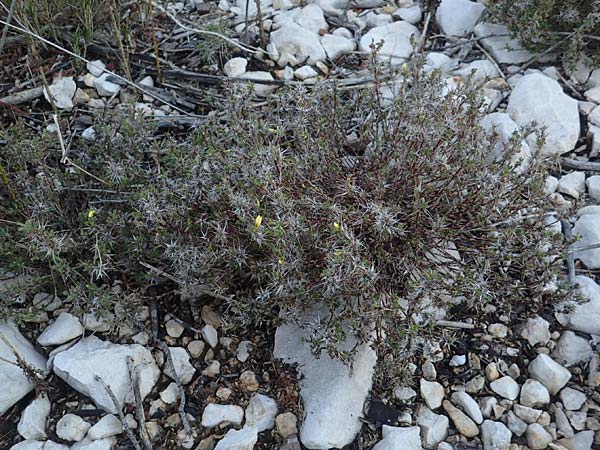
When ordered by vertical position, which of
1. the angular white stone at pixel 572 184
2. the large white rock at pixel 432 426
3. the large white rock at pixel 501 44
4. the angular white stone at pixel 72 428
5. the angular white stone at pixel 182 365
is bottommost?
the angular white stone at pixel 72 428

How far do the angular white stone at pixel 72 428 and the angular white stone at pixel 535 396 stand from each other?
1618 mm

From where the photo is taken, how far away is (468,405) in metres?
2.47

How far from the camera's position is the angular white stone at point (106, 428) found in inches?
95.3

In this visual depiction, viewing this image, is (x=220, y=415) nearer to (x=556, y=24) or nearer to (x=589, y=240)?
(x=589, y=240)

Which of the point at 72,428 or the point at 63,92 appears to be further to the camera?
the point at 63,92

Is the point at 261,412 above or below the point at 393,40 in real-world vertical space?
below

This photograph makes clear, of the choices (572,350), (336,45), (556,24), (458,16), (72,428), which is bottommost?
(72,428)

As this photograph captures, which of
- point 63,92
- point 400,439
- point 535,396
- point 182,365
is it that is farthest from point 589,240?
point 63,92

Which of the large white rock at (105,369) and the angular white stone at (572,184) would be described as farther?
the angular white stone at (572,184)

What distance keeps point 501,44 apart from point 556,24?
0.31 m

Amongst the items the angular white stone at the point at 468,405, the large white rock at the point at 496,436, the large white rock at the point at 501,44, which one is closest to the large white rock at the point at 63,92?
the large white rock at the point at 501,44

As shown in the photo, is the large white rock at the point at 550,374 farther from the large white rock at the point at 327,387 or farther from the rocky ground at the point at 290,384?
the large white rock at the point at 327,387

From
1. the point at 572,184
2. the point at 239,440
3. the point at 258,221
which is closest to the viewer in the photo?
the point at 258,221

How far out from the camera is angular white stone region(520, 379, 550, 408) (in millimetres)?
2482
